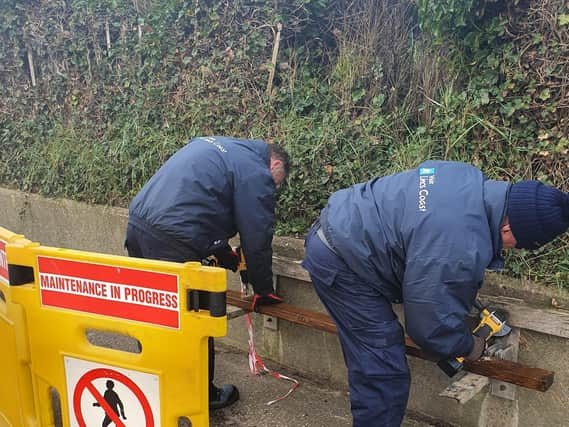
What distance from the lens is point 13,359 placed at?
107 inches

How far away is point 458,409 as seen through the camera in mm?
3213

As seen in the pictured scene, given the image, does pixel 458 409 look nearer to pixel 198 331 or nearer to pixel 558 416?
pixel 558 416

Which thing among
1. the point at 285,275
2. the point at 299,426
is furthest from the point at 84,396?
the point at 285,275

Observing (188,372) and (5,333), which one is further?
(5,333)

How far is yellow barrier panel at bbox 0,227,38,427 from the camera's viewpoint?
260cm

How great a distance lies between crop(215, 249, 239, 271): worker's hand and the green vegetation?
0.54 metres

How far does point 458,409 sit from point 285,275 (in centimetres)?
139

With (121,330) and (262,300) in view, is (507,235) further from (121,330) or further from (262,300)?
(262,300)

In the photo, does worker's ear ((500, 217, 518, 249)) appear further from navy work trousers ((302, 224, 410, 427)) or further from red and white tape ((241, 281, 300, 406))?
red and white tape ((241, 281, 300, 406))

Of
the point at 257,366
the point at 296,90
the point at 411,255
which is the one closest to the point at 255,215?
the point at 411,255

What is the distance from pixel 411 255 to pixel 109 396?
4.73 feet

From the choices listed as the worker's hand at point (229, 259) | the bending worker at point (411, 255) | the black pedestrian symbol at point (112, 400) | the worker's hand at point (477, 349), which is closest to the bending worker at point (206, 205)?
the worker's hand at point (229, 259)

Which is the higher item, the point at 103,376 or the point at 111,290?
the point at 111,290

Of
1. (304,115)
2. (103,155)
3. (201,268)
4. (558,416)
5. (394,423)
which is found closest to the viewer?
(201,268)
